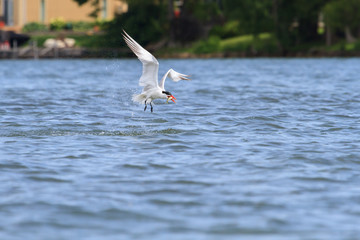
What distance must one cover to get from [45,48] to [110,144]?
77.8m

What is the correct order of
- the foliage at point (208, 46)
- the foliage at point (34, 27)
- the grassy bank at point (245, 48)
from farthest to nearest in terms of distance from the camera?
the foliage at point (34, 27) → the foliage at point (208, 46) → the grassy bank at point (245, 48)

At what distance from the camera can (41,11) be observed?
352 ft

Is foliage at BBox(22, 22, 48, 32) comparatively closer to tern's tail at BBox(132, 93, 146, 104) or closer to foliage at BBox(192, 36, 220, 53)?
foliage at BBox(192, 36, 220, 53)

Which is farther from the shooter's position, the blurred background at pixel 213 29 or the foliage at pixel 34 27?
the foliage at pixel 34 27

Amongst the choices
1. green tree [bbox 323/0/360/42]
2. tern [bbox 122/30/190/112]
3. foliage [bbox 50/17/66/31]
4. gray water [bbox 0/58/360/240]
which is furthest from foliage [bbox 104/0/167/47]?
tern [bbox 122/30/190/112]

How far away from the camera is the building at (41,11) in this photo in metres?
106

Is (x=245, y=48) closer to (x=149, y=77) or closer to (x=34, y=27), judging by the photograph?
(x=34, y=27)

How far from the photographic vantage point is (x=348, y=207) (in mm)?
10156

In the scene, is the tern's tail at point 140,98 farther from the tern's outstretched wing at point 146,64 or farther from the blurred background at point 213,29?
the blurred background at point 213,29

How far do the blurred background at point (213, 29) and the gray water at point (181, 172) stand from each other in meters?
53.1

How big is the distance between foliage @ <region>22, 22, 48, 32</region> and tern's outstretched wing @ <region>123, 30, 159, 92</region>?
8729cm

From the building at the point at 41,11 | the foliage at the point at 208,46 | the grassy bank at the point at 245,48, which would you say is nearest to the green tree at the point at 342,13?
the grassy bank at the point at 245,48

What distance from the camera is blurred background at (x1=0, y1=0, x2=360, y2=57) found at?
76.7 meters

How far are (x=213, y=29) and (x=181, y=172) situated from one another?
257 ft
